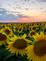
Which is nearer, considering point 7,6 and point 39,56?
point 39,56

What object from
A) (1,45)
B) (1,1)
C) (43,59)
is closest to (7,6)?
(1,1)

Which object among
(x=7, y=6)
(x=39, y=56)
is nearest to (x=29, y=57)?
(x=39, y=56)

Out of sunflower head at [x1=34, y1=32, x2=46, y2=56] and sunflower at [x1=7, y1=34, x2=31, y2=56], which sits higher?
sunflower head at [x1=34, y1=32, x2=46, y2=56]

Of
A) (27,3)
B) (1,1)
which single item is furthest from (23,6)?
(1,1)

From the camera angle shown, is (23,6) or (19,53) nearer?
(19,53)

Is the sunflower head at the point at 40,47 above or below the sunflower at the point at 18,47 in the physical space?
above

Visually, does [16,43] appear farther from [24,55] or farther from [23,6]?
[23,6]

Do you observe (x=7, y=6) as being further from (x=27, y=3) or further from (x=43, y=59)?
(x=43, y=59)
